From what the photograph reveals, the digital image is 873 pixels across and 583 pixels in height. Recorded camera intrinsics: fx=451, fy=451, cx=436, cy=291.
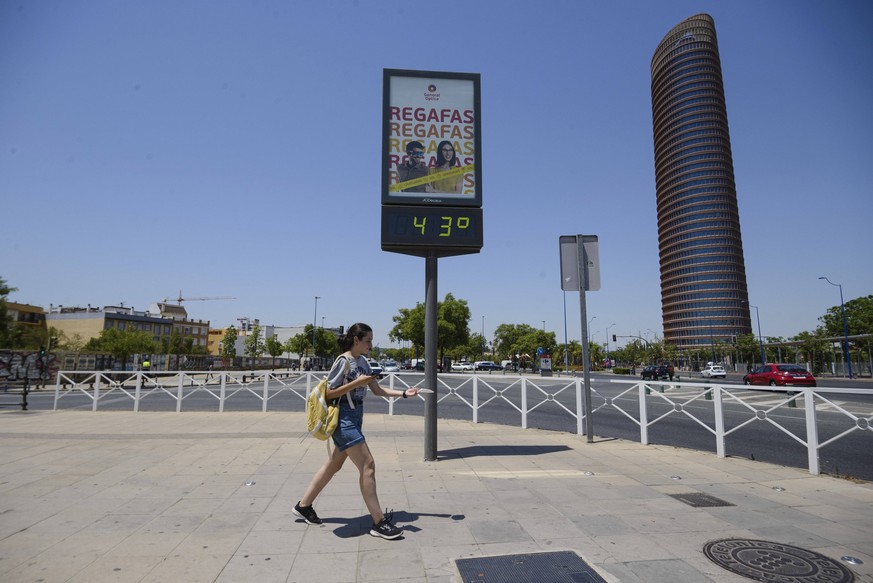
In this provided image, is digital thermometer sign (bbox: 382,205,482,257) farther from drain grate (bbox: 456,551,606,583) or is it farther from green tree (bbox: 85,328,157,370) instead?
green tree (bbox: 85,328,157,370)

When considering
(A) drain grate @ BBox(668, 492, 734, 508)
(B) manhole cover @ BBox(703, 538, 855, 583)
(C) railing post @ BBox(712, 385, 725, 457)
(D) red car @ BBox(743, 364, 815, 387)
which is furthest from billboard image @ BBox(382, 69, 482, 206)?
(D) red car @ BBox(743, 364, 815, 387)

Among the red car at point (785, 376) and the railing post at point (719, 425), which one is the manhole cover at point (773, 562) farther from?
the red car at point (785, 376)

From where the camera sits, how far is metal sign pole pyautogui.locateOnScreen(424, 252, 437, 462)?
22.5ft

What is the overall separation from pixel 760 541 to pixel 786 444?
679cm

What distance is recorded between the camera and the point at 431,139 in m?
7.66

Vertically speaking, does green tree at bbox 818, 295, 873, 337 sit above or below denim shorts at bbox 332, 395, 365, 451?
above

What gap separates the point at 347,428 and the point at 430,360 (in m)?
3.17

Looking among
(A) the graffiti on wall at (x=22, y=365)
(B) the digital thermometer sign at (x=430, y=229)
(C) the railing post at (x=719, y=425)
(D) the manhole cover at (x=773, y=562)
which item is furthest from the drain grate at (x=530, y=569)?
(A) the graffiti on wall at (x=22, y=365)

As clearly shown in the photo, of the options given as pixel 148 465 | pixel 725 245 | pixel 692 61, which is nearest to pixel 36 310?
pixel 148 465

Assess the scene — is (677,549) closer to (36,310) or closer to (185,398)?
(185,398)

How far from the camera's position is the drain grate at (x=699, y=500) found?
15.4 ft

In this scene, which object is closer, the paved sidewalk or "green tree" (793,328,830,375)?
the paved sidewalk

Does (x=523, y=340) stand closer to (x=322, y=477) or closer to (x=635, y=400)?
(x=635, y=400)

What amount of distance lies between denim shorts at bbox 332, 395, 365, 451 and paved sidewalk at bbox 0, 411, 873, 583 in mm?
768
